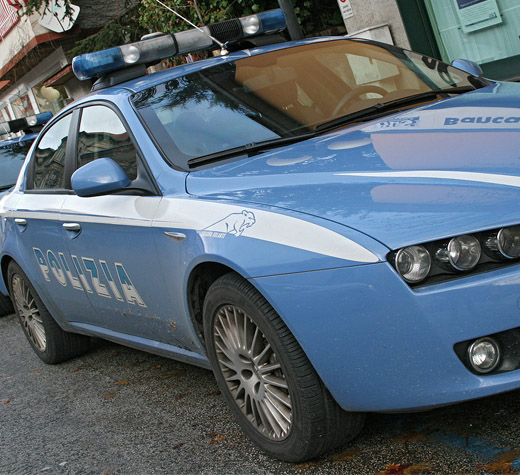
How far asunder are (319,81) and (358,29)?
8.46 meters

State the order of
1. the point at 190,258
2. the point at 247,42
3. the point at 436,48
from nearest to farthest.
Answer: the point at 190,258
the point at 247,42
the point at 436,48

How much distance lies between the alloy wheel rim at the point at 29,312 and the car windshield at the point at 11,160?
315 centimetres

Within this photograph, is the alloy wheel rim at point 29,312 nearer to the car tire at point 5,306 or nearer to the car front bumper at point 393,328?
the car tire at point 5,306

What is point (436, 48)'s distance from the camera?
1253cm

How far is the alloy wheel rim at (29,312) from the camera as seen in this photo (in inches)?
236

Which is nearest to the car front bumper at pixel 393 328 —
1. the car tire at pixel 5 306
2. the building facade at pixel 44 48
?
the car tire at pixel 5 306

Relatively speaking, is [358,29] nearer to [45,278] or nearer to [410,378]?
[45,278]

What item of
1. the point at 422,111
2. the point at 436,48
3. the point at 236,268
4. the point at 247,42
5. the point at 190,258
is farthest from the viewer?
the point at 436,48

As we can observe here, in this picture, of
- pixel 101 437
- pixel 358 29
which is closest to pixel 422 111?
pixel 101 437

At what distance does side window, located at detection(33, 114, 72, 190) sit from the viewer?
519 centimetres

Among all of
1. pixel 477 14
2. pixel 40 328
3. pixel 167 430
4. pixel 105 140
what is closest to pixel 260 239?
pixel 167 430

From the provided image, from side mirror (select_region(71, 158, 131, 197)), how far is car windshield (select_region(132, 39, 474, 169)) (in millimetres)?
235

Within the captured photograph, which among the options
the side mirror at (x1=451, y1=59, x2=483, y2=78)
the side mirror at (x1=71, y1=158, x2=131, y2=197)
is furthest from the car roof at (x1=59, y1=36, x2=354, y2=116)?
the side mirror at (x1=451, y1=59, x2=483, y2=78)

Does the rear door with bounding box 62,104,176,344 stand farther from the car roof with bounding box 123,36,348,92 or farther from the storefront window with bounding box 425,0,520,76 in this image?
the storefront window with bounding box 425,0,520,76
